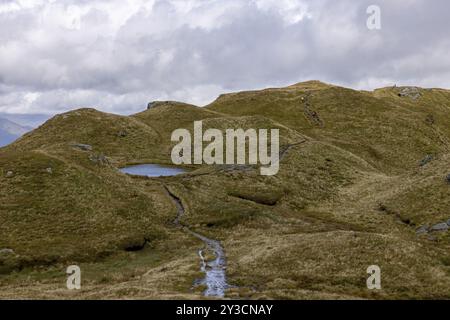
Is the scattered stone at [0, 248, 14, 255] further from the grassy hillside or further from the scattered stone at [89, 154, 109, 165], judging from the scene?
the scattered stone at [89, 154, 109, 165]

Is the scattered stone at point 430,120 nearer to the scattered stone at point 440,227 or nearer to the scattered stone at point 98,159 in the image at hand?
the scattered stone at point 440,227

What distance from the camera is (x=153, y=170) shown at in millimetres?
91375

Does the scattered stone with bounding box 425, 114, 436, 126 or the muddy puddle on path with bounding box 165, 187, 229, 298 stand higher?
the scattered stone with bounding box 425, 114, 436, 126

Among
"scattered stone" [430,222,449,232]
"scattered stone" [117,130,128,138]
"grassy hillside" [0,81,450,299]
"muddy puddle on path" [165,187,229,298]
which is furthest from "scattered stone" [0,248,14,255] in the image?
"scattered stone" [117,130,128,138]

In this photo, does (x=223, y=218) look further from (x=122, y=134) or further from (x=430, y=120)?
(x=430, y=120)

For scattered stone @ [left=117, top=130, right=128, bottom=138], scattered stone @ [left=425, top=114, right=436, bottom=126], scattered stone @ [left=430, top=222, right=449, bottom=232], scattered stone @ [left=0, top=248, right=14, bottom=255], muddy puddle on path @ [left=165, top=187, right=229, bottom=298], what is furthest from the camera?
scattered stone @ [left=425, top=114, right=436, bottom=126]

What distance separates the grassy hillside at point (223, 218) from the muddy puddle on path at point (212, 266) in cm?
87

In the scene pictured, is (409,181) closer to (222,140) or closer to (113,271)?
(222,140)

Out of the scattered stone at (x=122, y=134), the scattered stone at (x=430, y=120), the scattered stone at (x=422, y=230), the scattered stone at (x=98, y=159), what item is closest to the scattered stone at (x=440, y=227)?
the scattered stone at (x=422, y=230)

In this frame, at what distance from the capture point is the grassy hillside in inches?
→ 1481

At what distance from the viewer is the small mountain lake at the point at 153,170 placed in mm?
87875

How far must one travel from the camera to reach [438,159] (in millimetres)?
82250

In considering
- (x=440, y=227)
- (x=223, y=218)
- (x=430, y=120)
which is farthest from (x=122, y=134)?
(x=430, y=120)

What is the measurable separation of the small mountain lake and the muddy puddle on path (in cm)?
2513
